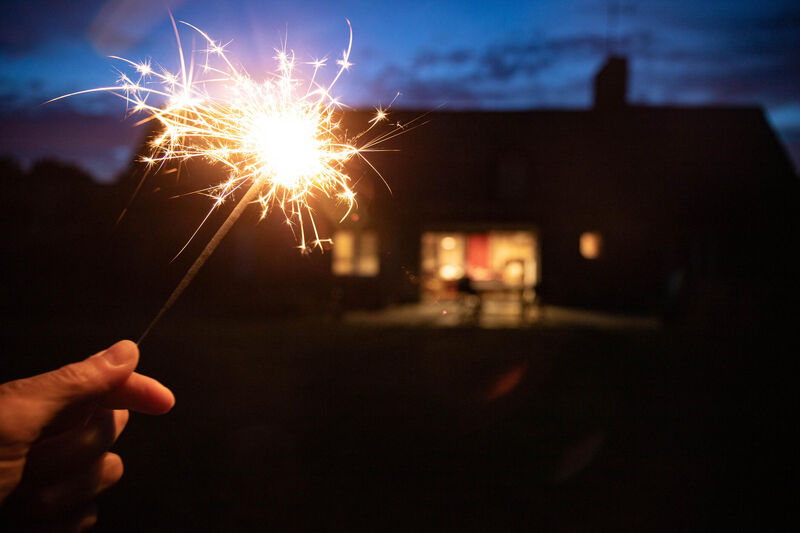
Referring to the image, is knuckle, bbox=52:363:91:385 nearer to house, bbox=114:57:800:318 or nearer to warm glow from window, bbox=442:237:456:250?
house, bbox=114:57:800:318

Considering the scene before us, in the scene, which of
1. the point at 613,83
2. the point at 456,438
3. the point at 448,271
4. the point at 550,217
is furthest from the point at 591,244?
the point at 456,438

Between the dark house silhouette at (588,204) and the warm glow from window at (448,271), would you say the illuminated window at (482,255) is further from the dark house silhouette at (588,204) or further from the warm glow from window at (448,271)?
the dark house silhouette at (588,204)

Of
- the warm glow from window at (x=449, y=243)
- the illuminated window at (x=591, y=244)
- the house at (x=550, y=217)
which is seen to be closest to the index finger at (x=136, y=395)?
the house at (x=550, y=217)

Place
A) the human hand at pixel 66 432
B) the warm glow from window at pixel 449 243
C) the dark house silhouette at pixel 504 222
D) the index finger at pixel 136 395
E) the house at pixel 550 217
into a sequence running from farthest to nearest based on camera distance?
the warm glow from window at pixel 449 243, the house at pixel 550 217, the dark house silhouette at pixel 504 222, the index finger at pixel 136 395, the human hand at pixel 66 432

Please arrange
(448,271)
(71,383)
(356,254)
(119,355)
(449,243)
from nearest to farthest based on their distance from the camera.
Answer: (71,383), (119,355), (356,254), (448,271), (449,243)

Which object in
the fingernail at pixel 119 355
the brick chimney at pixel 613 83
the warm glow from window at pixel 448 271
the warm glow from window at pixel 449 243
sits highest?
the brick chimney at pixel 613 83

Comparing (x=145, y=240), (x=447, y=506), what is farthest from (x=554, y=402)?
(x=145, y=240)

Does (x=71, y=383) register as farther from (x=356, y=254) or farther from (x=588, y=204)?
(x=588, y=204)
